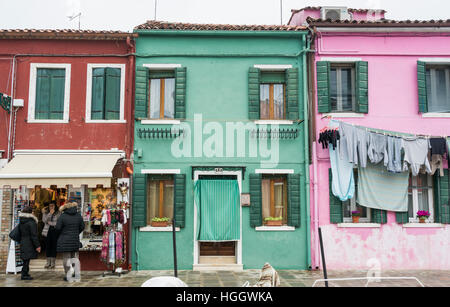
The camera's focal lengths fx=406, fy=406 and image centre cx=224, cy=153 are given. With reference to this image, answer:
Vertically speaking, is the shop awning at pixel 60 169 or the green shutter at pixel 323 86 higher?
the green shutter at pixel 323 86

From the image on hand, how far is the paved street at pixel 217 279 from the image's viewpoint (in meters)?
8.80

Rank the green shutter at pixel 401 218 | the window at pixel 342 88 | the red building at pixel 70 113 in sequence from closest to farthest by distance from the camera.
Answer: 1. the red building at pixel 70 113
2. the green shutter at pixel 401 218
3. the window at pixel 342 88

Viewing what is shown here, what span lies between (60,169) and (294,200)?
6032 mm

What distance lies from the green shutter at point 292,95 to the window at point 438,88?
3.78m

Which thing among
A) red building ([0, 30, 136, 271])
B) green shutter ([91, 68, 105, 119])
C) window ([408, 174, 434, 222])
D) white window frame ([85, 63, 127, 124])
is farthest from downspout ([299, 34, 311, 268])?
green shutter ([91, 68, 105, 119])

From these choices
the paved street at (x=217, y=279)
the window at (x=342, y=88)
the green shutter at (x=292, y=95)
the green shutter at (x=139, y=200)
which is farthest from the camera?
the window at (x=342, y=88)

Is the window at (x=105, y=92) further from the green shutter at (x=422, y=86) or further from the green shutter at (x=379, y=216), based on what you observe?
the green shutter at (x=422, y=86)

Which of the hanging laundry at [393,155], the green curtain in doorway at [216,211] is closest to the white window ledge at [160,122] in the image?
the green curtain in doorway at [216,211]

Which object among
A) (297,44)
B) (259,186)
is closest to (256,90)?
(297,44)

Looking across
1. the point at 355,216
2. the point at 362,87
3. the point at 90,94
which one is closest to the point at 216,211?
the point at 355,216

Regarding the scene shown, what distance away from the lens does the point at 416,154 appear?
10.6m

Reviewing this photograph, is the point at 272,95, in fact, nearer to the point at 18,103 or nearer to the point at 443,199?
the point at 443,199

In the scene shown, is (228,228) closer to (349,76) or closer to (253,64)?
(253,64)

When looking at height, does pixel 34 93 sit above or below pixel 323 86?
below
